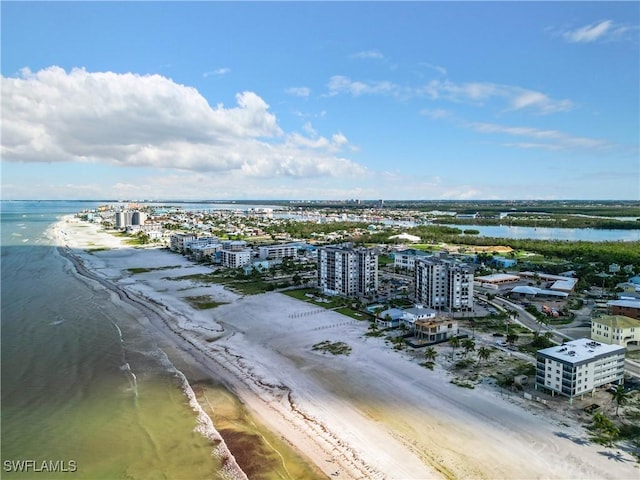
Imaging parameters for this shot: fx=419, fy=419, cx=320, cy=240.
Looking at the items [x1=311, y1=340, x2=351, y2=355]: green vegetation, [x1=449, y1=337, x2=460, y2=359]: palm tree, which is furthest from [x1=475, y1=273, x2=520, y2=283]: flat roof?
[x1=311, y1=340, x2=351, y2=355]: green vegetation

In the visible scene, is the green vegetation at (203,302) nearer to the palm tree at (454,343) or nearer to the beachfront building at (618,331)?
the palm tree at (454,343)

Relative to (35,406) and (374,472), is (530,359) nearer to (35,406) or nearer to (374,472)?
(374,472)

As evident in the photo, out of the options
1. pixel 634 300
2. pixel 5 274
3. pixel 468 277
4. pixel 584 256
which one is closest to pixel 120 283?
pixel 5 274

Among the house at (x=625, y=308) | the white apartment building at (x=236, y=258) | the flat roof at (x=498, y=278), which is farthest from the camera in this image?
the white apartment building at (x=236, y=258)

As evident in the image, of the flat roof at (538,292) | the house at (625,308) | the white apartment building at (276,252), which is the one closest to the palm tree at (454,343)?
the house at (625,308)

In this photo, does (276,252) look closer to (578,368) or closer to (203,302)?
(203,302)

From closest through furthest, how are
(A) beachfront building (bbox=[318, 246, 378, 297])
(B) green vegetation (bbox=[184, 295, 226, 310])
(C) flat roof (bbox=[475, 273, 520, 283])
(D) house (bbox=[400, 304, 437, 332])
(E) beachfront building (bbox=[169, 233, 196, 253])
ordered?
(D) house (bbox=[400, 304, 437, 332]) < (B) green vegetation (bbox=[184, 295, 226, 310]) < (A) beachfront building (bbox=[318, 246, 378, 297]) < (C) flat roof (bbox=[475, 273, 520, 283]) < (E) beachfront building (bbox=[169, 233, 196, 253])

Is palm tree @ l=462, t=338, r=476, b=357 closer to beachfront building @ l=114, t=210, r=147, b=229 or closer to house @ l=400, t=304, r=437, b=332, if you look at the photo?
house @ l=400, t=304, r=437, b=332
